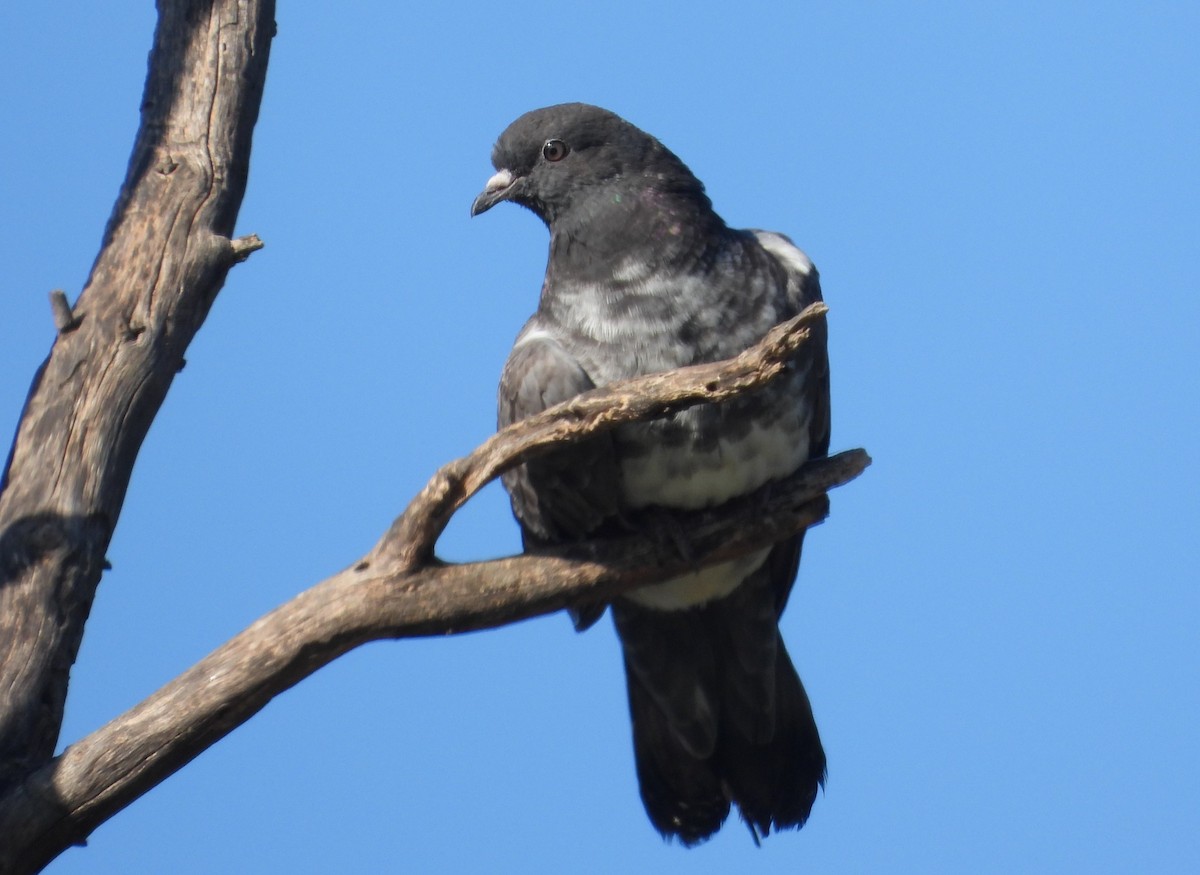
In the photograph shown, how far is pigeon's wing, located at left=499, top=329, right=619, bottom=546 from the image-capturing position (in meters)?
4.95

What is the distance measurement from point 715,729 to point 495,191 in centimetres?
227

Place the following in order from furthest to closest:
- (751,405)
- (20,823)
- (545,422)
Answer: (751,405) < (545,422) < (20,823)

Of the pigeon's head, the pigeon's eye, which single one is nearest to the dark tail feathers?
the pigeon's head

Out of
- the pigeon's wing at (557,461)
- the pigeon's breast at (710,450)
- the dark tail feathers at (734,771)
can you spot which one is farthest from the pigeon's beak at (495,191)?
the dark tail feathers at (734,771)

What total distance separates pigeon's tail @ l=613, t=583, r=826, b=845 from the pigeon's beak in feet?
5.43

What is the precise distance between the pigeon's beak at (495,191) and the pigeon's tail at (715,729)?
5.43 ft

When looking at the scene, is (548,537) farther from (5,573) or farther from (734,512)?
(5,573)

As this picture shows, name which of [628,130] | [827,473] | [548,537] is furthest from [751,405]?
[628,130]

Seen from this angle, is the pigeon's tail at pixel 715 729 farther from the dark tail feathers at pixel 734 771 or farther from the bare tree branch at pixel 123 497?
the bare tree branch at pixel 123 497

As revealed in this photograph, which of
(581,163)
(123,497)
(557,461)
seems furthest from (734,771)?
(123,497)

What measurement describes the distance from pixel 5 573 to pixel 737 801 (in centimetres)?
293

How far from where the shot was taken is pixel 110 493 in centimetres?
456

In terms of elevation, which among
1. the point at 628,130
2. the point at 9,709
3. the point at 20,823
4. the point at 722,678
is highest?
the point at 628,130

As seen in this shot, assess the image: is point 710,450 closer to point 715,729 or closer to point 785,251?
point 785,251
